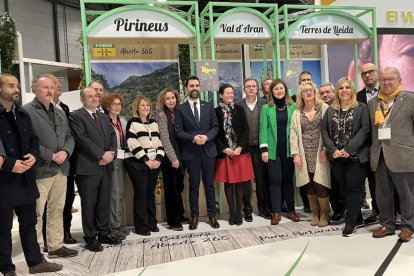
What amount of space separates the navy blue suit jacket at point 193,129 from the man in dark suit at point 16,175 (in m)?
1.48

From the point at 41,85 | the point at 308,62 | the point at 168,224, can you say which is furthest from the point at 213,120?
the point at 308,62

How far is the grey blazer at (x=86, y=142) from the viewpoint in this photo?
349cm

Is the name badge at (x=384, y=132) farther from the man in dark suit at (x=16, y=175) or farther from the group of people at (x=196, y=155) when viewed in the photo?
the man in dark suit at (x=16, y=175)

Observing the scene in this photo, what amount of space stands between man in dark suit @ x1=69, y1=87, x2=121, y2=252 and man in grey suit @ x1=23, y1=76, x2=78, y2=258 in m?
0.12

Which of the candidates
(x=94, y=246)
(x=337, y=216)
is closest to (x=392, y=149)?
(x=337, y=216)

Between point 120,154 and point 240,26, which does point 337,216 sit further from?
point 240,26

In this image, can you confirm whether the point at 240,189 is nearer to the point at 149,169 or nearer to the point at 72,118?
the point at 149,169

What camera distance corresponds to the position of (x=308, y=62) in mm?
6648

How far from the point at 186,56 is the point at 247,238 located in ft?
10.1

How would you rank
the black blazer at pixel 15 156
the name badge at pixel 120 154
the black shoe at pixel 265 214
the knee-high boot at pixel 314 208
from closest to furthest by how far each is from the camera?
the black blazer at pixel 15 156, the name badge at pixel 120 154, the knee-high boot at pixel 314 208, the black shoe at pixel 265 214

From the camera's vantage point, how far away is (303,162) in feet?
13.2

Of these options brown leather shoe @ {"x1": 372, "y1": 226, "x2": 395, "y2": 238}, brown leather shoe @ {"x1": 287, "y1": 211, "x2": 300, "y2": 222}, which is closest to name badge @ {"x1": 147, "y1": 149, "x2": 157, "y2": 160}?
brown leather shoe @ {"x1": 287, "y1": 211, "x2": 300, "y2": 222}

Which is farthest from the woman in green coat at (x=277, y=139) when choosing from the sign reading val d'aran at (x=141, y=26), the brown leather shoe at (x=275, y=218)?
the sign reading val d'aran at (x=141, y=26)

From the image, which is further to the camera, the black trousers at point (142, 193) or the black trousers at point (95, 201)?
the black trousers at point (142, 193)
